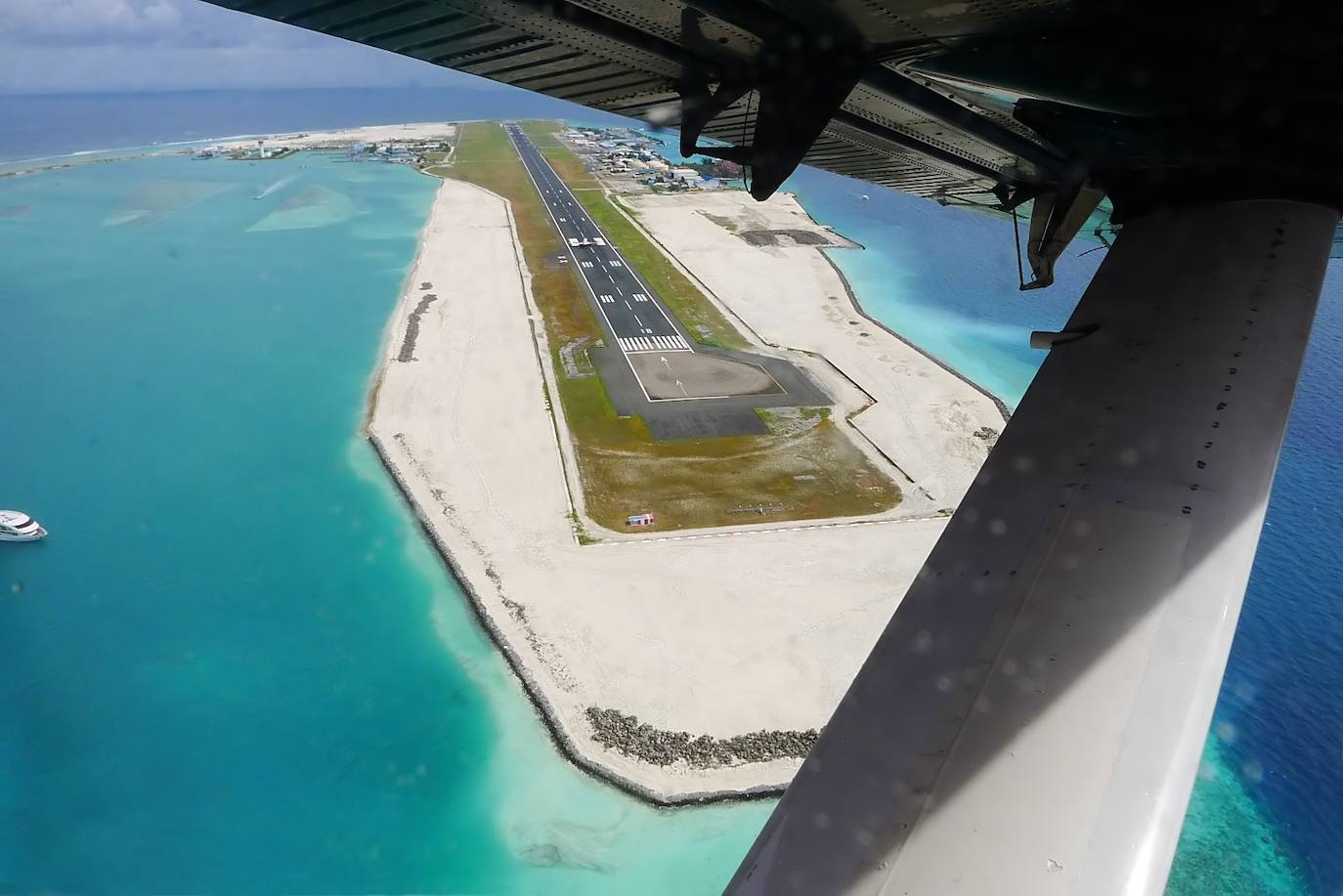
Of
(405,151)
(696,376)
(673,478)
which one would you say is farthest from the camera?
(405,151)

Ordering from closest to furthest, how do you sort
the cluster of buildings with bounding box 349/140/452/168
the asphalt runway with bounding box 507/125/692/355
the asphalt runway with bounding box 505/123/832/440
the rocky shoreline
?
the rocky shoreline
the asphalt runway with bounding box 505/123/832/440
the asphalt runway with bounding box 507/125/692/355
the cluster of buildings with bounding box 349/140/452/168

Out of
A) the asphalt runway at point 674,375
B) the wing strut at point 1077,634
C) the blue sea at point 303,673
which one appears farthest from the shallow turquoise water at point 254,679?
the wing strut at point 1077,634

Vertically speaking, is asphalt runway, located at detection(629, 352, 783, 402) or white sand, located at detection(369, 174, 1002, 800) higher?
white sand, located at detection(369, 174, 1002, 800)

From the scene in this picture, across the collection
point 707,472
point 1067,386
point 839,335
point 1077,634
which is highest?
point 1067,386

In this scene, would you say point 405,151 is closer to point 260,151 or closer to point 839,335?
point 260,151

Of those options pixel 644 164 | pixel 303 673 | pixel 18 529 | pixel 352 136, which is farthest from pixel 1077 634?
pixel 352 136

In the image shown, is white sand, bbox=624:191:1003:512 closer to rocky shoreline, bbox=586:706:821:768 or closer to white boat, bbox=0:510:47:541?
rocky shoreline, bbox=586:706:821:768

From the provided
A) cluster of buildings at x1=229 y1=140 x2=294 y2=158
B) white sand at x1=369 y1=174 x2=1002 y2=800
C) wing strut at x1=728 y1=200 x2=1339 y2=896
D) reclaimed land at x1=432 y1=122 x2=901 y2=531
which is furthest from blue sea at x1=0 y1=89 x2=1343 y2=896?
cluster of buildings at x1=229 y1=140 x2=294 y2=158

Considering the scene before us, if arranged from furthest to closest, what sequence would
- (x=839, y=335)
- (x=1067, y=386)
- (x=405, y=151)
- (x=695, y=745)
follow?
(x=405, y=151) < (x=839, y=335) < (x=695, y=745) < (x=1067, y=386)
